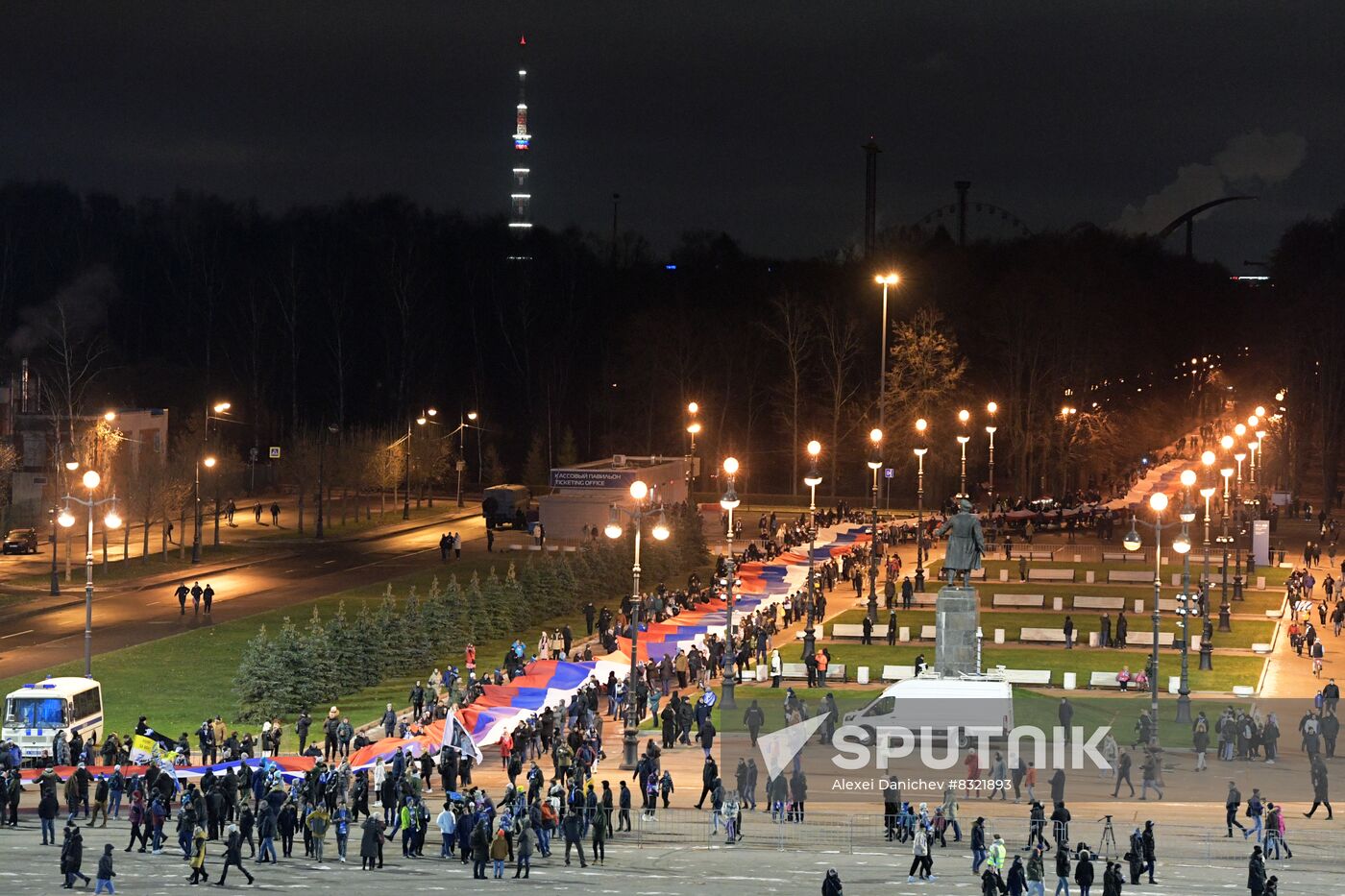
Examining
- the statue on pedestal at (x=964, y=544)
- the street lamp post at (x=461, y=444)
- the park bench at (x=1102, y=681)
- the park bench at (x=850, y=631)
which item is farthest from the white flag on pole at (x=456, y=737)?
the street lamp post at (x=461, y=444)

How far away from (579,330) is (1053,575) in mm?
66446

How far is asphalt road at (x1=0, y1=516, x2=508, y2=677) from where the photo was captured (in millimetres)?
58375

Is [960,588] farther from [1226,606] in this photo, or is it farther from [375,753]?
[1226,606]

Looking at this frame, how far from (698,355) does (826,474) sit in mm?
13824

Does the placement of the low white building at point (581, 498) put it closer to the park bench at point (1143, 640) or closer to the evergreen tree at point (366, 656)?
the park bench at point (1143, 640)

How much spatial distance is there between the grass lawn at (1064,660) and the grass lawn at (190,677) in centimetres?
1059

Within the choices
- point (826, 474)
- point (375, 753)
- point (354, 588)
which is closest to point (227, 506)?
point (354, 588)

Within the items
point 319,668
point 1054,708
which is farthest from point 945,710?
point 319,668

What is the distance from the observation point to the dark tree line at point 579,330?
116m

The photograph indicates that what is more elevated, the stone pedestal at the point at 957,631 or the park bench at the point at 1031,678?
the stone pedestal at the point at 957,631

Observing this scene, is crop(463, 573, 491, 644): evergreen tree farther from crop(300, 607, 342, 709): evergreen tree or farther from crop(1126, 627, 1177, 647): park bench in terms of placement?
crop(1126, 627, 1177, 647): park bench

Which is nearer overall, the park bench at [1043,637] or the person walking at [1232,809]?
the person walking at [1232,809]

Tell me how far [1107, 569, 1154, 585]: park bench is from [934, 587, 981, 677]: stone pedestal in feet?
111

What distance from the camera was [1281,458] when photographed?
127562mm
